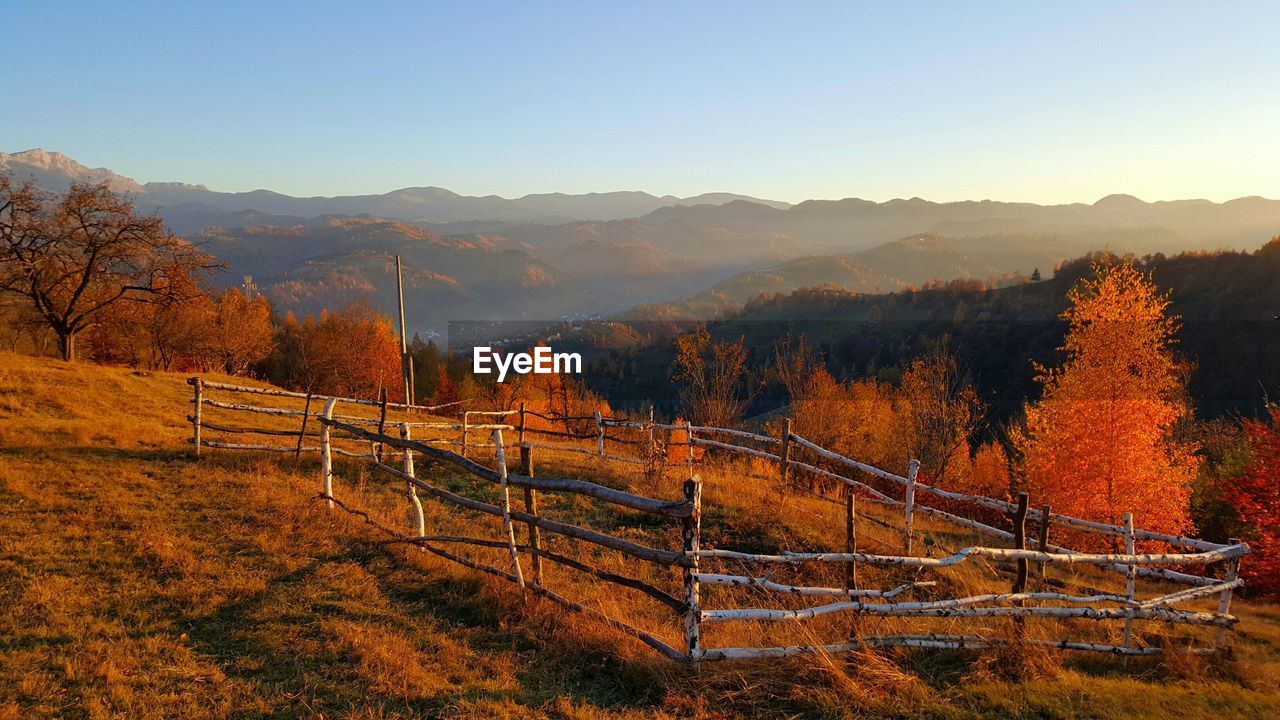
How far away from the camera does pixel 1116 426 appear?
23.2m

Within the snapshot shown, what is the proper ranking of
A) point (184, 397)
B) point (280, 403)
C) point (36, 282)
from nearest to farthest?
point (184, 397) → point (280, 403) → point (36, 282)

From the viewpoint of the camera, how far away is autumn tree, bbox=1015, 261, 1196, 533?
74.1ft

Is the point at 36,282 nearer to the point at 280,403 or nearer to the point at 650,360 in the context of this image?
the point at 280,403

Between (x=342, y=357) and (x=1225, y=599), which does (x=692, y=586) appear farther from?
(x=342, y=357)

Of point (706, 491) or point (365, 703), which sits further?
point (706, 491)

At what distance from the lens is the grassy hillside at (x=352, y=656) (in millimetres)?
4582

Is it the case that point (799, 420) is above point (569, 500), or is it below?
below

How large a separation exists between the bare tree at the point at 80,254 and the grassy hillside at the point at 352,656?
2278 cm

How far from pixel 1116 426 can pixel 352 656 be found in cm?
2651

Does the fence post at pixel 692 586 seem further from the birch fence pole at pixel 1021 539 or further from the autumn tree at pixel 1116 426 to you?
the autumn tree at pixel 1116 426

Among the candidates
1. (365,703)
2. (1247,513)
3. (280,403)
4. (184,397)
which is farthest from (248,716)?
(1247,513)

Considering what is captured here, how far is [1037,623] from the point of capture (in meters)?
6.64

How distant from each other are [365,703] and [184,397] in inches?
792

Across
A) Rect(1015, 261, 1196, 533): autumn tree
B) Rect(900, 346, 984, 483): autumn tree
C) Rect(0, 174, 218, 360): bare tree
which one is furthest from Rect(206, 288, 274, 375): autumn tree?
Rect(1015, 261, 1196, 533): autumn tree
